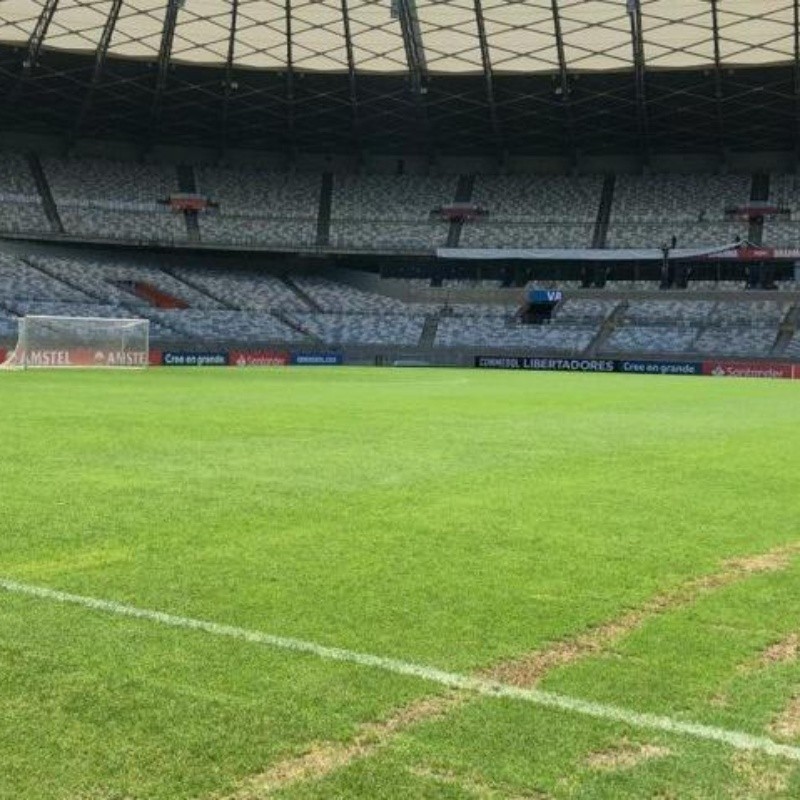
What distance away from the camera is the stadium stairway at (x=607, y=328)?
73688 mm

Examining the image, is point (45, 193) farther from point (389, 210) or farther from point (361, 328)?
point (389, 210)

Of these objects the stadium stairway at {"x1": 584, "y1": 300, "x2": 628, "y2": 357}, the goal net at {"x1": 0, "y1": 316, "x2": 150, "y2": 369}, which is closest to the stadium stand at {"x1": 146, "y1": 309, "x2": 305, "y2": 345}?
the goal net at {"x1": 0, "y1": 316, "x2": 150, "y2": 369}

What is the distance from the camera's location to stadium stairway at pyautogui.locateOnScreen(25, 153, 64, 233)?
246ft

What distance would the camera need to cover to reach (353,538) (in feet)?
28.1

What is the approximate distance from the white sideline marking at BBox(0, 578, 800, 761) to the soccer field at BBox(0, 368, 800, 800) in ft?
0.05

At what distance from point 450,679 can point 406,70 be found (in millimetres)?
65655

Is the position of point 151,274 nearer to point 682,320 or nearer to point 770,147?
point 682,320

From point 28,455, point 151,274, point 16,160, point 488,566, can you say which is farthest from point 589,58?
point 488,566

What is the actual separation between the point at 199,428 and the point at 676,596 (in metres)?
12.8

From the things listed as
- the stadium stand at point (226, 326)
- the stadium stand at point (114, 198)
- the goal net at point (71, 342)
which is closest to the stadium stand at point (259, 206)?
the stadium stand at point (114, 198)

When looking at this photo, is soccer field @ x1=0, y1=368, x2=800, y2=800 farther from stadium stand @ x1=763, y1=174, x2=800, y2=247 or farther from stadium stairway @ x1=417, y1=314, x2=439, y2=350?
stadium stand @ x1=763, y1=174, x2=800, y2=247

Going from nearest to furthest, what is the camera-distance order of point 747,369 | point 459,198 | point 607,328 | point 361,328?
point 747,369 < point 607,328 < point 361,328 < point 459,198

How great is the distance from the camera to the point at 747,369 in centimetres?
6619

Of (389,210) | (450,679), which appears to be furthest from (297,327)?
(450,679)
